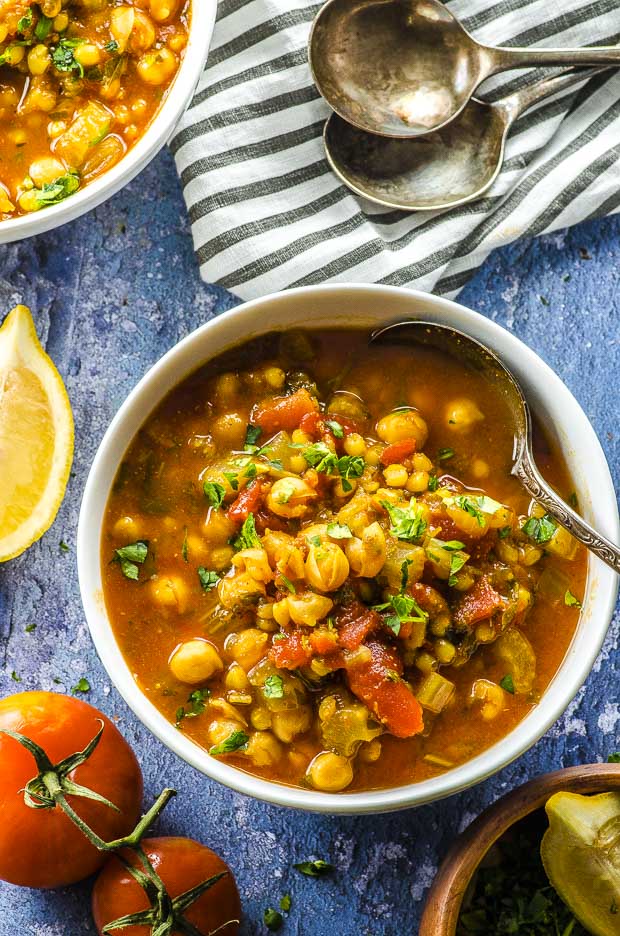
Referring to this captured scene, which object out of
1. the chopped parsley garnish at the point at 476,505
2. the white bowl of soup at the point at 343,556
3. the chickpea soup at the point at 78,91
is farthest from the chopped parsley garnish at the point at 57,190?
the chopped parsley garnish at the point at 476,505

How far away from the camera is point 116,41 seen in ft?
11.0

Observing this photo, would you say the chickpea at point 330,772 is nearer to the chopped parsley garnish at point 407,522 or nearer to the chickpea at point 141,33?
the chopped parsley garnish at point 407,522

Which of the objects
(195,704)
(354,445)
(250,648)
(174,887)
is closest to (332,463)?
(354,445)

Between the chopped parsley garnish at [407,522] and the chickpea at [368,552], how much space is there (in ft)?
0.23

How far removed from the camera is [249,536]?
9.97 ft

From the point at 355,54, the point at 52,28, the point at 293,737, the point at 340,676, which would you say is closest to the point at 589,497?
the point at 340,676

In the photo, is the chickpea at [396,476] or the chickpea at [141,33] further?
the chickpea at [141,33]

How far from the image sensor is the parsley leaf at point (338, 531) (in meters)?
2.92

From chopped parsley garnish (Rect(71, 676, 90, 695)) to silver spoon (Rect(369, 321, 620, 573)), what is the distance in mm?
1510

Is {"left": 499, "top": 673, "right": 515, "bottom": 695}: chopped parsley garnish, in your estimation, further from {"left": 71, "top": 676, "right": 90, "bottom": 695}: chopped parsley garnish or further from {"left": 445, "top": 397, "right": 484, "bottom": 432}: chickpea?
{"left": 71, "top": 676, "right": 90, "bottom": 695}: chopped parsley garnish

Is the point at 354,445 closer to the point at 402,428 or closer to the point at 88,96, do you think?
the point at 402,428

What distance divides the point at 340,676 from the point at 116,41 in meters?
2.10

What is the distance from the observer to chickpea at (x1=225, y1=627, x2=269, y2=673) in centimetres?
305

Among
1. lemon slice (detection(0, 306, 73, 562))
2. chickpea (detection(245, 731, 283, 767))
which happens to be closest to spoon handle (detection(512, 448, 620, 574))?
chickpea (detection(245, 731, 283, 767))
